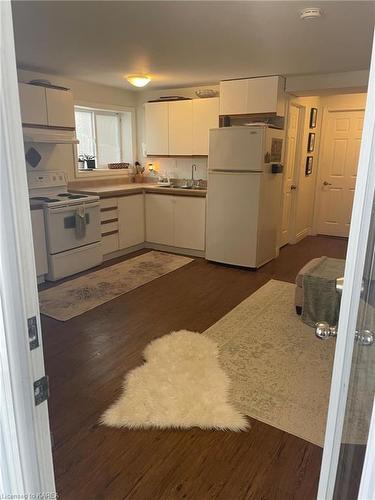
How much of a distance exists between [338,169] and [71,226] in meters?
4.57

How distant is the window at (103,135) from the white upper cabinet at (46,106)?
2.61ft

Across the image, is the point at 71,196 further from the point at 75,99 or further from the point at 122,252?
the point at 75,99

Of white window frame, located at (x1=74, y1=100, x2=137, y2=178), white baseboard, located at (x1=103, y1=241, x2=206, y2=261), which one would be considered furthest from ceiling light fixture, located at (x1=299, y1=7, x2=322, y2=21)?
white window frame, located at (x1=74, y1=100, x2=137, y2=178)

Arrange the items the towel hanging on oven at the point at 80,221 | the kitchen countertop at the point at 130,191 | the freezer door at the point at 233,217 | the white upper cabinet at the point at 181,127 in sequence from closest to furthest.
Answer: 1. the towel hanging on oven at the point at 80,221
2. the freezer door at the point at 233,217
3. the kitchen countertop at the point at 130,191
4. the white upper cabinet at the point at 181,127

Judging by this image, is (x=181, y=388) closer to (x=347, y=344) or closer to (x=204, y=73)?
(x=347, y=344)

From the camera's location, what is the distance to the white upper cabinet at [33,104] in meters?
3.94

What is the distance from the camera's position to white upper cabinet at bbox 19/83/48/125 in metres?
3.94

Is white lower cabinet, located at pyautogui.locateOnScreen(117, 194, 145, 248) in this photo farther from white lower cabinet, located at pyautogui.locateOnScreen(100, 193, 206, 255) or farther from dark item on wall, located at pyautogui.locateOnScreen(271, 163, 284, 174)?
dark item on wall, located at pyautogui.locateOnScreen(271, 163, 284, 174)

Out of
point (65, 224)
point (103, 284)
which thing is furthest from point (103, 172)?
point (103, 284)

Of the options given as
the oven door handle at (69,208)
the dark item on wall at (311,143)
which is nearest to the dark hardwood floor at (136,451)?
the oven door handle at (69,208)

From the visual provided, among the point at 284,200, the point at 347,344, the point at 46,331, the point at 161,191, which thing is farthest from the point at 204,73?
the point at 347,344

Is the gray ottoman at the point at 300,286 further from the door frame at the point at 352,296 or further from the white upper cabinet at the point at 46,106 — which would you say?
the white upper cabinet at the point at 46,106

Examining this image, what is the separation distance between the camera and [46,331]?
3062mm

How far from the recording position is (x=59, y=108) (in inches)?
171
